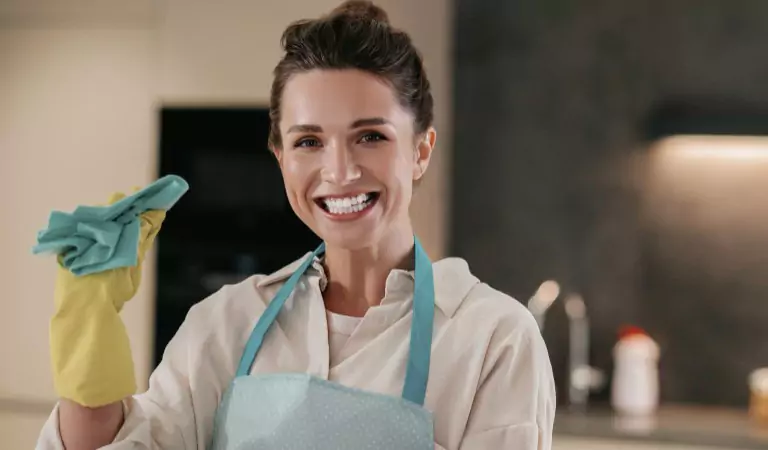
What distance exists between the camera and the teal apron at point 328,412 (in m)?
1.21

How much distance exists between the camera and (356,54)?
4.17 feet

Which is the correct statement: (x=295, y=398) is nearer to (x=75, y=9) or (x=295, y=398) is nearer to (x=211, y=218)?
(x=211, y=218)

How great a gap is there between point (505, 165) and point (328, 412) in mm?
2057

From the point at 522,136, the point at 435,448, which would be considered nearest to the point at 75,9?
the point at 522,136

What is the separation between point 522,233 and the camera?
3.20 m

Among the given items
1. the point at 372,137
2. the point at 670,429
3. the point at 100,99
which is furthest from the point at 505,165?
the point at 372,137

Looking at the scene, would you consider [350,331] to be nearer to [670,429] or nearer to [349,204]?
[349,204]

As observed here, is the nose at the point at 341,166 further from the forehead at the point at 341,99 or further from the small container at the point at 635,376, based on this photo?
the small container at the point at 635,376

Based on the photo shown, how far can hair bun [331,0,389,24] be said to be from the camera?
134 cm

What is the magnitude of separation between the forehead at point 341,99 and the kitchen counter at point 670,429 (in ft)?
5.44

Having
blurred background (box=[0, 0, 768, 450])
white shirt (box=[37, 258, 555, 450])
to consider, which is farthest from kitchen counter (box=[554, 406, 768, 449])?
white shirt (box=[37, 258, 555, 450])

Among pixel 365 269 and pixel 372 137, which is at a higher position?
pixel 372 137

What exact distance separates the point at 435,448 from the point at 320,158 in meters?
0.36

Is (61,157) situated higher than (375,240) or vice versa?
(61,157)
